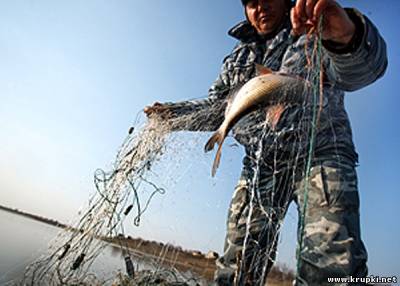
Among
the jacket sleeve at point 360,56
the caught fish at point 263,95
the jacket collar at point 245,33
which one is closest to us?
the jacket sleeve at point 360,56

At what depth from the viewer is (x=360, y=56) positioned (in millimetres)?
2141

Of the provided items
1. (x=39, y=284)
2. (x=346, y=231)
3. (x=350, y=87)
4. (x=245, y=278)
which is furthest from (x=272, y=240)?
(x=39, y=284)

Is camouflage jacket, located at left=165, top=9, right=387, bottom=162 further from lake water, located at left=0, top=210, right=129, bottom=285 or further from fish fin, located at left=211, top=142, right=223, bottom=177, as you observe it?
lake water, located at left=0, top=210, right=129, bottom=285

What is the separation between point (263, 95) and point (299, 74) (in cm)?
50

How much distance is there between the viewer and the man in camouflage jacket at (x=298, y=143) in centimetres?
212

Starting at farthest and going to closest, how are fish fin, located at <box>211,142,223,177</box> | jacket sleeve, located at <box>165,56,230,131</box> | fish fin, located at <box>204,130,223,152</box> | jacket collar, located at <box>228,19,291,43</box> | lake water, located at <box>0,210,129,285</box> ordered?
lake water, located at <box>0,210,129,285</box>
jacket collar, located at <box>228,19,291,43</box>
jacket sleeve, located at <box>165,56,230,131</box>
fish fin, located at <box>204,130,223,152</box>
fish fin, located at <box>211,142,223,177</box>

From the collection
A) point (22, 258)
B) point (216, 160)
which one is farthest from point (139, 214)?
point (22, 258)

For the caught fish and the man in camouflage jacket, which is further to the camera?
the caught fish

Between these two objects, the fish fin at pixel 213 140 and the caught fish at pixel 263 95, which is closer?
the caught fish at pixel 263 95

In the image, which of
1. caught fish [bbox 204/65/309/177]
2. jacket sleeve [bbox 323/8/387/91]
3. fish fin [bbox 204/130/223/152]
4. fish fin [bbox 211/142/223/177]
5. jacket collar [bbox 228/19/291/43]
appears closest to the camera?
jacket sleeve [bbox 323/8/387/91]

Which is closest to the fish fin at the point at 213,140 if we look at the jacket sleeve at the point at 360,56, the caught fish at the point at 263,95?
the caught fish at the point at 263,95

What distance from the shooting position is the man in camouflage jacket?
2125mm

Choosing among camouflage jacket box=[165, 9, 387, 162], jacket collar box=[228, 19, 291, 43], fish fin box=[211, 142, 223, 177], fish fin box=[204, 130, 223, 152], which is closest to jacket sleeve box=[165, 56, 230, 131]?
camouflage jacket box=[165, 9, 387, 162]

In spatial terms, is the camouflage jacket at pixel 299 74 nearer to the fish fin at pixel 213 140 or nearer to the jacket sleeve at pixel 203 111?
the jacket sleeve at pixel 203 111
